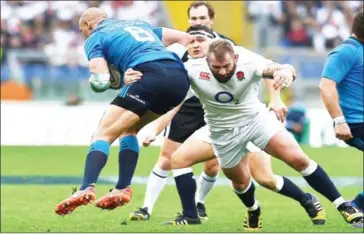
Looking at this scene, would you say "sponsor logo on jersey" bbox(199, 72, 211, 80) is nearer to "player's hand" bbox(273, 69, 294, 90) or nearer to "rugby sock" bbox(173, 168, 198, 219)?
"player's hand" bbox(273, 69, 294, 90)

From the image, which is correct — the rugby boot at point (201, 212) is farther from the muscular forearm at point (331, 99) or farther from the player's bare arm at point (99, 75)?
the player's bare arm at point (99, 75)

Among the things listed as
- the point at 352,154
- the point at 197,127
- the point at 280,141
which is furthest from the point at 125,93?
the point at 352,154

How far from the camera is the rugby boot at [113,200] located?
28.7 ft

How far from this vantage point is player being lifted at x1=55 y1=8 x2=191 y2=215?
29.6ft

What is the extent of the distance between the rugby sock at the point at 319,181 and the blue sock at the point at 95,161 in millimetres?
2138

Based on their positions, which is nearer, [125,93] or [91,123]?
[125,93]

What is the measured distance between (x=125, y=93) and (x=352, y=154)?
503 inches

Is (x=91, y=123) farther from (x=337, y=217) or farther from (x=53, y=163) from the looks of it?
(x=337, y=217)

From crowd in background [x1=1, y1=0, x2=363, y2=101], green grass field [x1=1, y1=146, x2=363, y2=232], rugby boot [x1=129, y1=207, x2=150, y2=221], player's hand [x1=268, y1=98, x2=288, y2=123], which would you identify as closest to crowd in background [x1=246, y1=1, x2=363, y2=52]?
crowd in background [x1=1, y1=0, x2=363, y2=101]

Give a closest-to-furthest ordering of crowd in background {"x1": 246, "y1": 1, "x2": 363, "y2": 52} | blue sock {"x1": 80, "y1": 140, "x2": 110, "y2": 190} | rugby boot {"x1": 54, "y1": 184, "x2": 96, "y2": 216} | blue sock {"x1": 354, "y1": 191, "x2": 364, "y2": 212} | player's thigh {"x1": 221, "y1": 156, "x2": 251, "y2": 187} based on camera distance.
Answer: rugby boot {"x1": 54, "y1": 184, "x2": 96, "y2": 216} < blue sock {"x1": 80, "y1": 140, "x2": 110, "y2": 190} < player's thigh {"x1": 221, "y1": 156, "x2": 251, "y2": 187} < blue sock {"x1": 354, "y1": 191, "x2": 364, "y2": 212} < crowd in background {"x1": 246, "y1": 1, "x2": 363, "y2": 52}

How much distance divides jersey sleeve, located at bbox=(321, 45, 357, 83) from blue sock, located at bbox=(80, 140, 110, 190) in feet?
8.24

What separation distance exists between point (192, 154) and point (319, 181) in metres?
1.34

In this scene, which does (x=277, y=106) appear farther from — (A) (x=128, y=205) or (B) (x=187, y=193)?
(A) (x=128, y=205)

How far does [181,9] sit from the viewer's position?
22.7m
